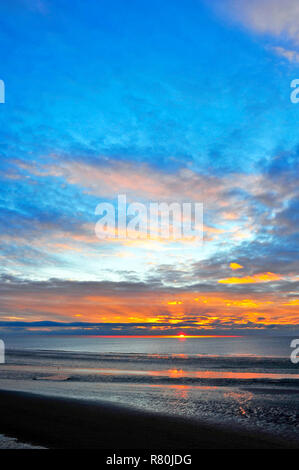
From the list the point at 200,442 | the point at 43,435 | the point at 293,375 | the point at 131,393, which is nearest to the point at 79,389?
the point at 131,393

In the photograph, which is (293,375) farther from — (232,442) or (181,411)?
(232,442)

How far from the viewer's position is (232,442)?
57.1 ft

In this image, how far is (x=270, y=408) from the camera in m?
26.3

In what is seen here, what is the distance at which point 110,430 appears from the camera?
771 inches

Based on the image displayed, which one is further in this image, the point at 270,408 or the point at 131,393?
the point at 131,393

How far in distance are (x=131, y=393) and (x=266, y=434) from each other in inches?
613

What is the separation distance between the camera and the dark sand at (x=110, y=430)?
16.9 m

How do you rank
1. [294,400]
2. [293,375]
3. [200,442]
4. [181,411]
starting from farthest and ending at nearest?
[293,375], [294,400], [181,411], [200,442]

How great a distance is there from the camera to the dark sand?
1692 centimetres

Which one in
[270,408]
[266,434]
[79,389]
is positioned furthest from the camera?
[79,389]
